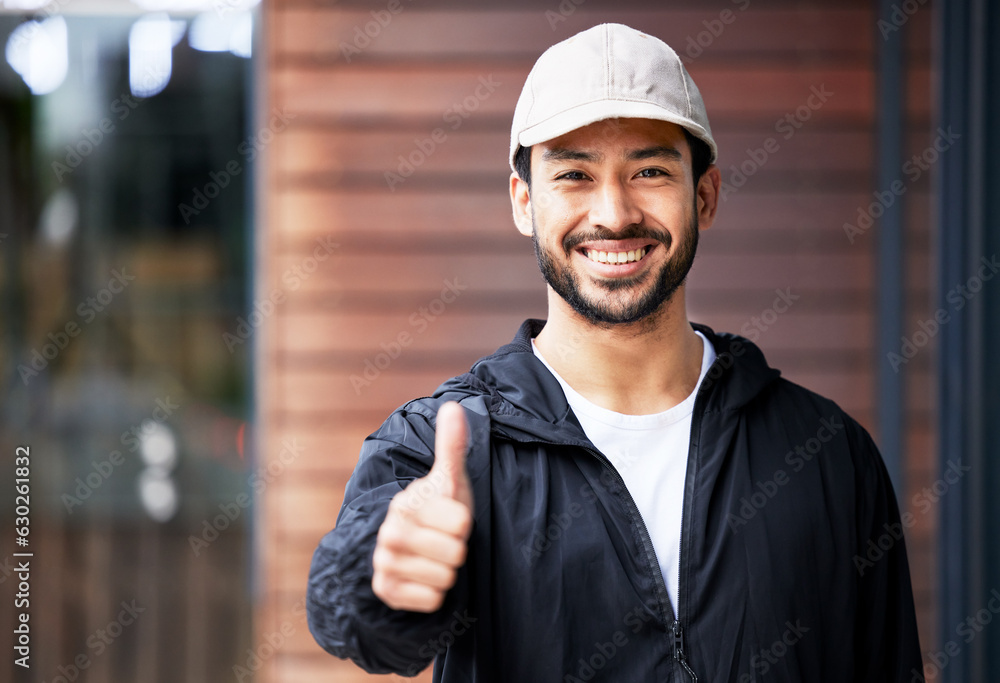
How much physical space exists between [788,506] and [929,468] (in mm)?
1911

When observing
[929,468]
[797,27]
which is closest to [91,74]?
[797,27]

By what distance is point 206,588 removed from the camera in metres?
3.62
